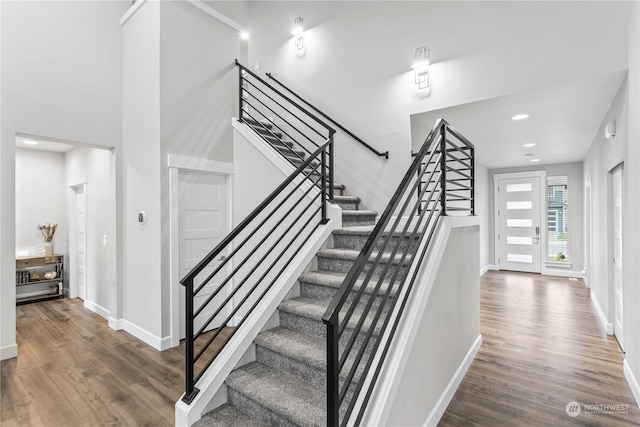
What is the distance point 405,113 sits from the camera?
153 inches

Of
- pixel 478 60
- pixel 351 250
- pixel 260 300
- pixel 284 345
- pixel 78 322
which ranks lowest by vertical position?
pixel 78 322

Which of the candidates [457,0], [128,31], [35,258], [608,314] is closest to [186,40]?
[128,31]

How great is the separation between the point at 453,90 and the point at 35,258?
22.6 feet

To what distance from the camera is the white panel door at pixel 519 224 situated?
7.63 meters

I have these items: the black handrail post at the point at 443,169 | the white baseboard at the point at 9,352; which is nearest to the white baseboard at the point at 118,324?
the white baseboard at the point at 9,352

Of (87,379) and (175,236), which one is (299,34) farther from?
(87,379)

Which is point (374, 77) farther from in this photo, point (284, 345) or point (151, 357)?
point (151, 357)

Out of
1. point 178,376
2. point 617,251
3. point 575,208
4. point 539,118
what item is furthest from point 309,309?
point 575,208

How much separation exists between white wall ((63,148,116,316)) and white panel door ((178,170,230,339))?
3.43ft

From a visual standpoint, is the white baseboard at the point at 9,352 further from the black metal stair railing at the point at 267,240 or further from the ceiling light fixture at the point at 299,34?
the ceiling light fixture at the point at 299,34

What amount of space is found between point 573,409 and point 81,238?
22.1 feet

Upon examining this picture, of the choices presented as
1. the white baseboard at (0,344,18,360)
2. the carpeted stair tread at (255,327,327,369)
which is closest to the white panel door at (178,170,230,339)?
the white baseboard at (0,344,18,360)

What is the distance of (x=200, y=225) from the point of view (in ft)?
12.8

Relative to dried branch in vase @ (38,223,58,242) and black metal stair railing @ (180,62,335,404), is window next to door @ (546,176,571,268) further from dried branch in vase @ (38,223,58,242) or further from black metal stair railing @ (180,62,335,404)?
dried branch in vase @ (38,223,58,242)
